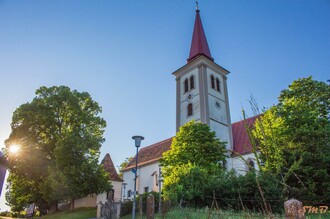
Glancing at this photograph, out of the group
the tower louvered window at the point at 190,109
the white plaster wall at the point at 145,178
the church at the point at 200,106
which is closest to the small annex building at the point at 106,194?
the church at the point at 200,106

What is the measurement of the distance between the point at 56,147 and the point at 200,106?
15242 mm

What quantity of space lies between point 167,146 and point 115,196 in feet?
29.6

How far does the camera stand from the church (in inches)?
1114

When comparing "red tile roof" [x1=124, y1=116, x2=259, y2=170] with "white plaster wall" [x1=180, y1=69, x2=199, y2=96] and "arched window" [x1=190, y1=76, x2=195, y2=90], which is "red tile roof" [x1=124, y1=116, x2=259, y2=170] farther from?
"arched window" [x1=190, y1=76, x2=195, y2=90]

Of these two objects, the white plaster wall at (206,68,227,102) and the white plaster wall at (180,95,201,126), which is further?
the white plaster wall at (206,68,227,102)

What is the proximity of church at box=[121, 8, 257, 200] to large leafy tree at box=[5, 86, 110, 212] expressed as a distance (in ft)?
27.5

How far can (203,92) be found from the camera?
28.9 m

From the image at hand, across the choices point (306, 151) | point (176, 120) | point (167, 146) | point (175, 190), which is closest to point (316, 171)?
point (306, 151)

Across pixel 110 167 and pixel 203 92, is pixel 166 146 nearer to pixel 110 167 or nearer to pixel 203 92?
pixel 110 167

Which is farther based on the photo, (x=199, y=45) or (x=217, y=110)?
(x=199, y=45)

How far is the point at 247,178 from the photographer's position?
14.3 metres

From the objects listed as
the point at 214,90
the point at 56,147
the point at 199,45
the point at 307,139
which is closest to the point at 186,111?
the point at 214,90

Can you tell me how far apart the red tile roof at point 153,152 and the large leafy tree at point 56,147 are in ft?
26.6

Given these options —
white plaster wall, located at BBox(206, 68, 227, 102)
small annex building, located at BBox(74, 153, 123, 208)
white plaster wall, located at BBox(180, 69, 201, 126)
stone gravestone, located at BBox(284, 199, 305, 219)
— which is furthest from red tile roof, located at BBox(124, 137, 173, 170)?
stone gravestone, located at BBox(284, 199, 305, 219)
